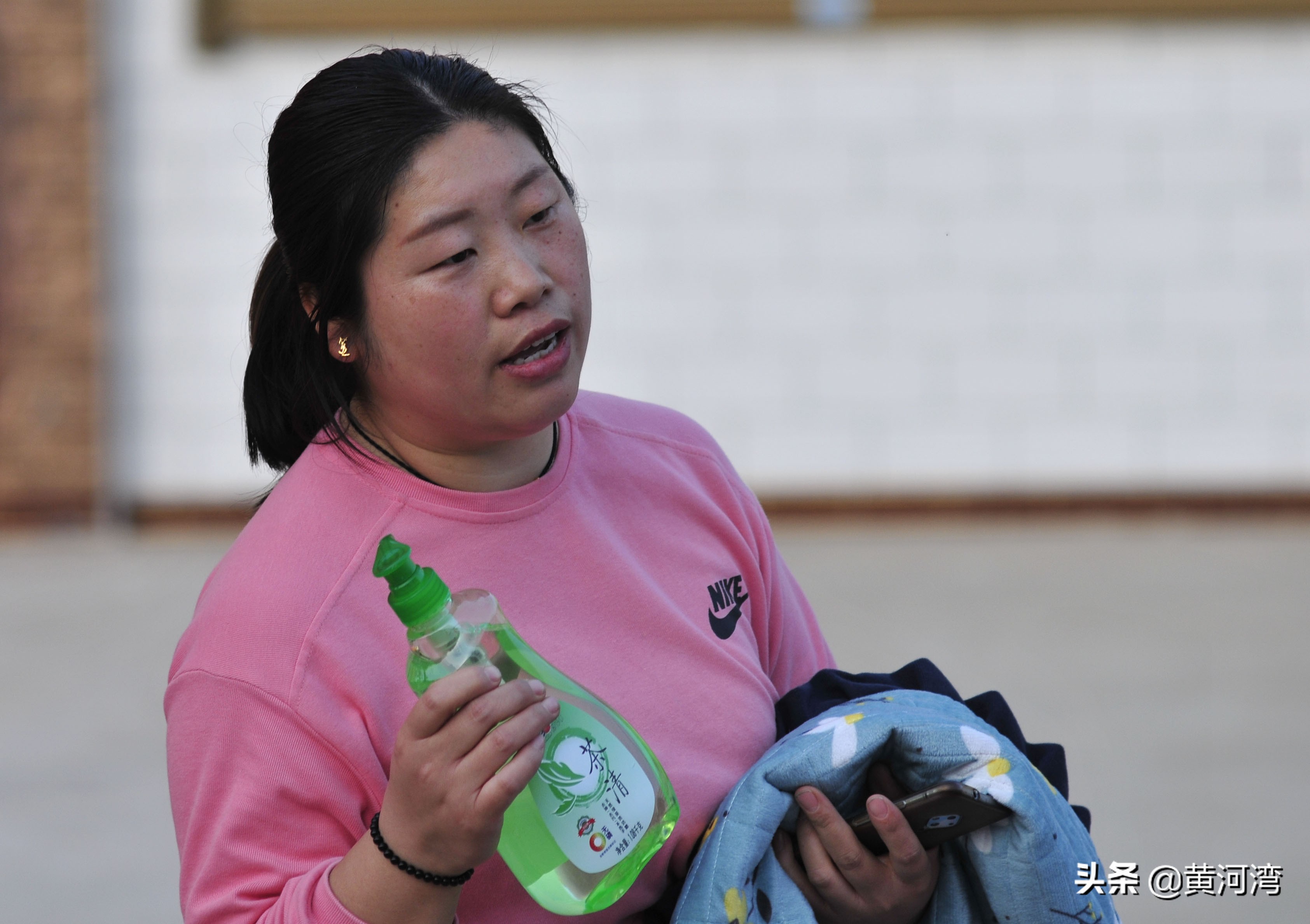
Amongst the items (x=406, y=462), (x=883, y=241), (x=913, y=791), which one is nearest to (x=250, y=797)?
(x=406, y=462)

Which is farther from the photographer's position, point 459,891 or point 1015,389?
point 1015,389

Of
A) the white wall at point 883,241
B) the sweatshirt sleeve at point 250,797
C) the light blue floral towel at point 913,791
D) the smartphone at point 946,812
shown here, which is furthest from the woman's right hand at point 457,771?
the white wall at point 883,241

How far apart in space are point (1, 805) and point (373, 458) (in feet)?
9.23

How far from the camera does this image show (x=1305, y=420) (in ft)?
22.4

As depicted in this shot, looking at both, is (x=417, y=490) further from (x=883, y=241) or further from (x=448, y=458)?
(x=883, y=241)

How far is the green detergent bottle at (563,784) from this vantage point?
124cm

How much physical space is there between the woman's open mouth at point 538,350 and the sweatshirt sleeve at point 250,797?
396 mm

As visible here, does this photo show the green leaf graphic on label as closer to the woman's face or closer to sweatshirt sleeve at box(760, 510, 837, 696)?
the woman's face

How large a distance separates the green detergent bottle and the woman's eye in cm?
29

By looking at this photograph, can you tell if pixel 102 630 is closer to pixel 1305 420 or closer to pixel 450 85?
pixel 450 85

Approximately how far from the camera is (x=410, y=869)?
1.21 m

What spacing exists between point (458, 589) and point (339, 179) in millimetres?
425

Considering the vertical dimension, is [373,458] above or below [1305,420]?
above

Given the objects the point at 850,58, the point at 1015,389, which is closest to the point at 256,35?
the point at 850,58
